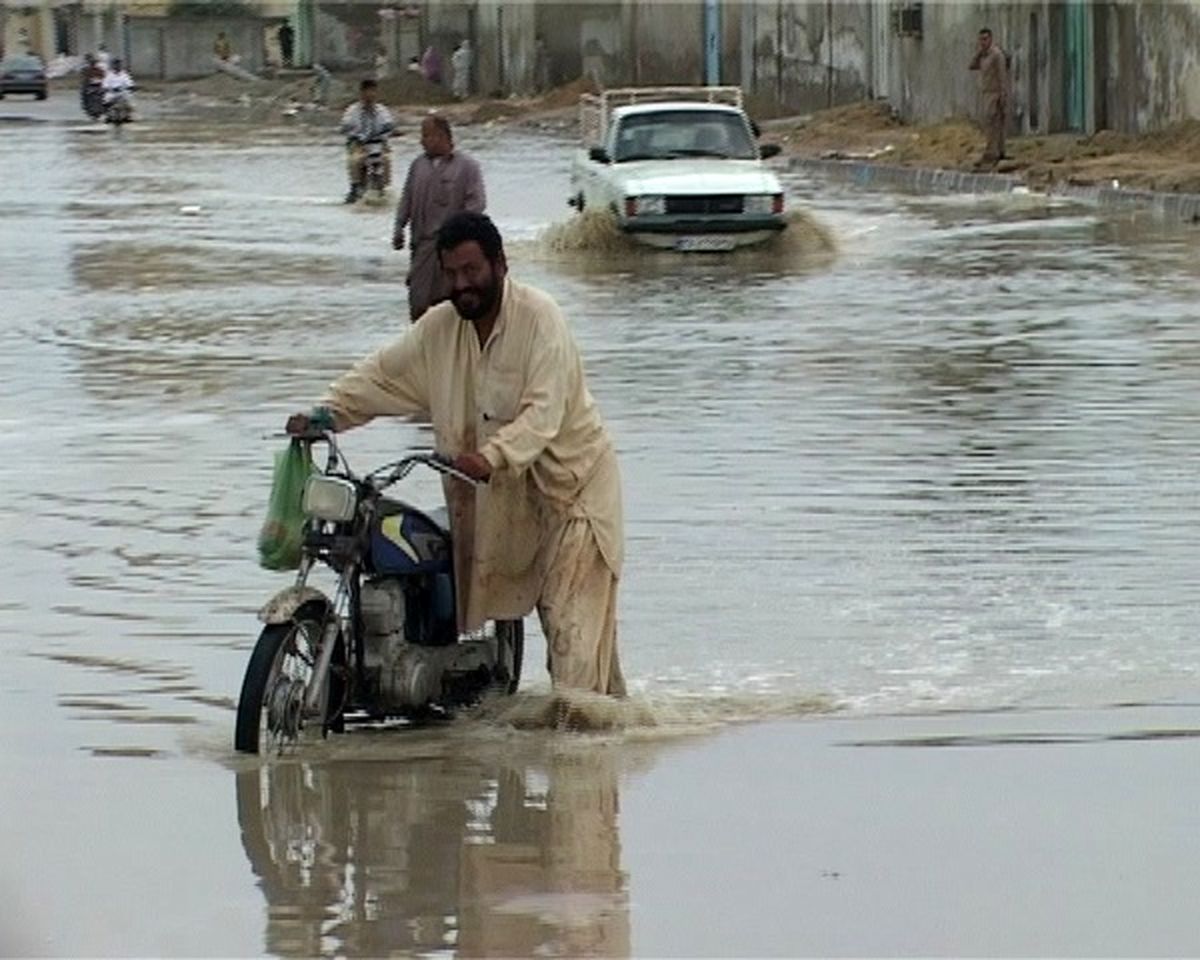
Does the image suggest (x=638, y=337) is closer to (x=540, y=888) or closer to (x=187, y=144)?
(x=540, y=888)

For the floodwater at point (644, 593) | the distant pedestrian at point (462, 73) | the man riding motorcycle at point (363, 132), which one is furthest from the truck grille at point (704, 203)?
the distant pedestrian at point (462, 73)

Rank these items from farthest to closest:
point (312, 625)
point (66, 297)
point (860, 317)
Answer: point (66, 297) → point (860, 317) → point (312, 625)

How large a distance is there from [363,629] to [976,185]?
102 ft

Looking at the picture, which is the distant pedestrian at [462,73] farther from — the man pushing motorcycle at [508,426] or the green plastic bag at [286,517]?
the green plastic bag at [286,517]

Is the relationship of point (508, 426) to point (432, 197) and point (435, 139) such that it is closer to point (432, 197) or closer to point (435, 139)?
point (435, 139)

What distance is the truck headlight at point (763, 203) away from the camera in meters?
28.5

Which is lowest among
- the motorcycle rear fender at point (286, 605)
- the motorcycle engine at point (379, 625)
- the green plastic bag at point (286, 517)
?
the motorcycle engine at point (379, 625)

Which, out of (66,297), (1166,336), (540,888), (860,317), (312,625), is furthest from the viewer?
(66,297)

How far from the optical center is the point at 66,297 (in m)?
25.8

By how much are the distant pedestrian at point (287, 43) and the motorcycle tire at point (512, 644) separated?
95.9 m

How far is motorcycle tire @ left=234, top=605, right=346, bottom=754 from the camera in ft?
29.0

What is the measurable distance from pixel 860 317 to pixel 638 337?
6.33 ft

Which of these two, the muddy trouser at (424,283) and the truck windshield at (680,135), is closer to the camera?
the muddy trouser at (424,283)

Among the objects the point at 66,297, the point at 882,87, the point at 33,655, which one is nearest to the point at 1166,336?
the point at 66,297
